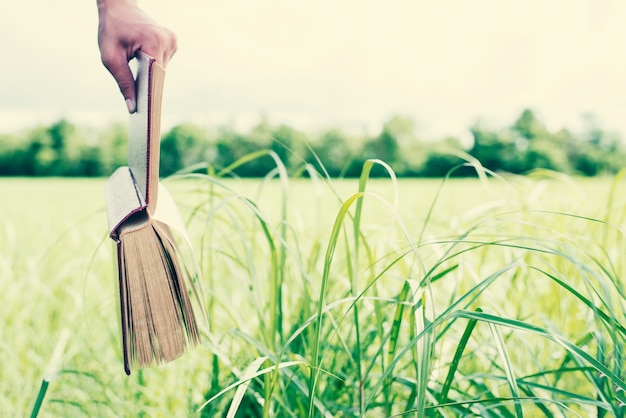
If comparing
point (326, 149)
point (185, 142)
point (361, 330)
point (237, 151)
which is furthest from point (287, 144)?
point (185, 142)

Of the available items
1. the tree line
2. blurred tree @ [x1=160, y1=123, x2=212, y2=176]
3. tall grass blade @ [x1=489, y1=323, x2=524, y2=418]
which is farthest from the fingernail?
blurred tree @ [x1=160, y1=123, x2=212, y2=176]

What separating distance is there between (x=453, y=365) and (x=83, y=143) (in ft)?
75.3

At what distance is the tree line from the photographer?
16.3 metres

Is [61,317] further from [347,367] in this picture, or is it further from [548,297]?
[548,297]

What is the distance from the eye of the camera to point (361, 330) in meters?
0.96

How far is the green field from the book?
0.05 meters

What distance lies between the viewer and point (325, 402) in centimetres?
77

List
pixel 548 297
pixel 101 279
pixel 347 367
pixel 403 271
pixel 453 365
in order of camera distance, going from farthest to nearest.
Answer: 1. pixel 101 279
2. pixel 548 297
3. pixel 403 271
4. pixel 347 367
5. pixel 453 365

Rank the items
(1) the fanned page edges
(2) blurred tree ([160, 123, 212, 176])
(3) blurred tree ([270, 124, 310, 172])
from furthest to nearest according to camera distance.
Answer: (2) blurred tree ([160, 123, 212, 176]) < (3) blurred tree ([270, 124, 310, 172]) < (1) the fanned page edges

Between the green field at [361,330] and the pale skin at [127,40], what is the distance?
17cm

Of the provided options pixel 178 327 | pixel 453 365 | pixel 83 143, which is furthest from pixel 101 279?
pixel 83 143

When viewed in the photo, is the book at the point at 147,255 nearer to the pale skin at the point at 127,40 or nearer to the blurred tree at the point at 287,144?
→ the pale skin at the point at 127,40

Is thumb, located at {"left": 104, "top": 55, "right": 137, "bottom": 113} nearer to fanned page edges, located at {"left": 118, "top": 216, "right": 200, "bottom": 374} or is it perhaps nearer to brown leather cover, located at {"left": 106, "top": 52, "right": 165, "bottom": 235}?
brown leather cover, located at {"left": 106, "top": 52, "right": 165, "bottom": 235}

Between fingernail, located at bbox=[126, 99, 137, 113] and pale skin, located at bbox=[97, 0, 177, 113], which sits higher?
pale skin, located at bbox=[97, 0, 177, 113]
